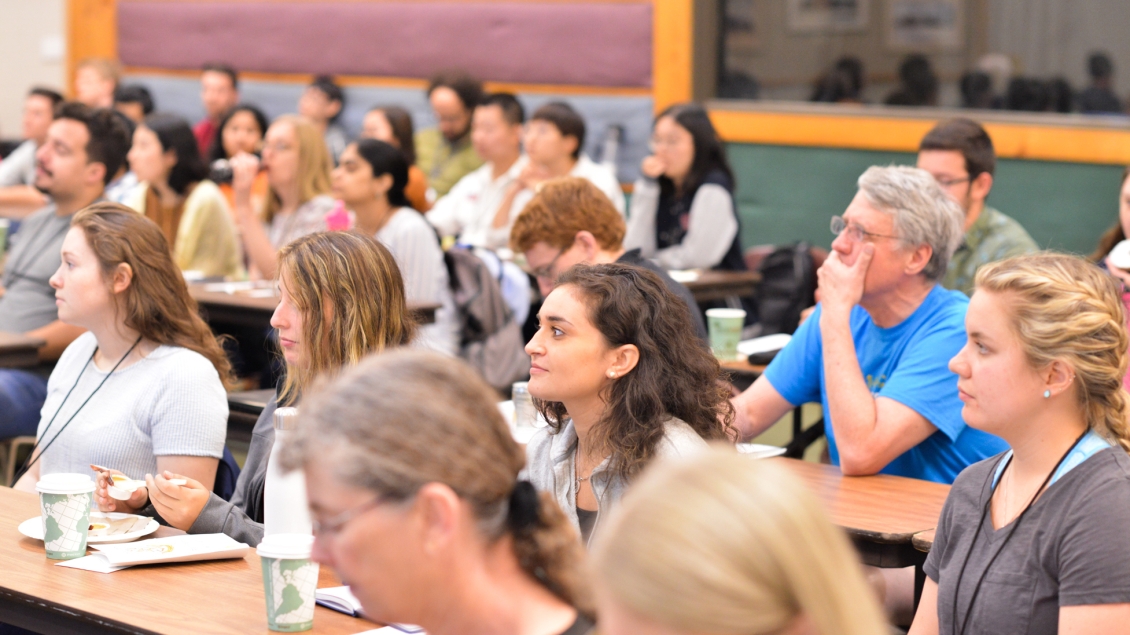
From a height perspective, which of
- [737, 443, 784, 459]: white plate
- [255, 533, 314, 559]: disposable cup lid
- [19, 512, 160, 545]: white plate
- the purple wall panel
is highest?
the purple wall panel

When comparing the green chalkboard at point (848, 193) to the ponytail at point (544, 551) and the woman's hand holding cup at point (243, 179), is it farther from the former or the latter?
the ponytail at point (544, 551)

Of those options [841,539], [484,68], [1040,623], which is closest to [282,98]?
[484,68]

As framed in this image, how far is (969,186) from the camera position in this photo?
4273 mm

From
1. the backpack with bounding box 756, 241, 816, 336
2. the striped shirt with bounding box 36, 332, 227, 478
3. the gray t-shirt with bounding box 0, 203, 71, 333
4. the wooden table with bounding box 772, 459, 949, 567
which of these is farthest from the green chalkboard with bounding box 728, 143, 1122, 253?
the striped shirt with bounding box 36, 332, 227, 478

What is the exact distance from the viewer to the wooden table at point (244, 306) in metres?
4.66

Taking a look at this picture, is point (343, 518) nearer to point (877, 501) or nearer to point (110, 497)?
point (110, 497)

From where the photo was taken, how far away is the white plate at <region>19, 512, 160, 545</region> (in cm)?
219

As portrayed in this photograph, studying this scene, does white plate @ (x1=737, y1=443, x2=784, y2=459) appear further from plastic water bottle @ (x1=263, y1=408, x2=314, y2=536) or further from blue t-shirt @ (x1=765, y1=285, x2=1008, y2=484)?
plastic water bottle @ (x1=263, y1=408, x2=314, y2=536)

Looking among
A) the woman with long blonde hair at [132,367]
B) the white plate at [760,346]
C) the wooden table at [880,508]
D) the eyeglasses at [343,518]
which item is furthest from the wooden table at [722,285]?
the eyeglasses at [343,518]

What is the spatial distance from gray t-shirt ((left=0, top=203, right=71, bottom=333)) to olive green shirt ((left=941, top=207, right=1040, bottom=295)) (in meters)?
3.05

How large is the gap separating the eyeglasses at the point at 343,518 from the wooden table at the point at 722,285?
4.01 m

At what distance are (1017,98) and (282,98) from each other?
5.25 metres

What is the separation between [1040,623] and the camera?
1.84m

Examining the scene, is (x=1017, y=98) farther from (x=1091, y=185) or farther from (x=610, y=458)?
(x=610, y=458)
